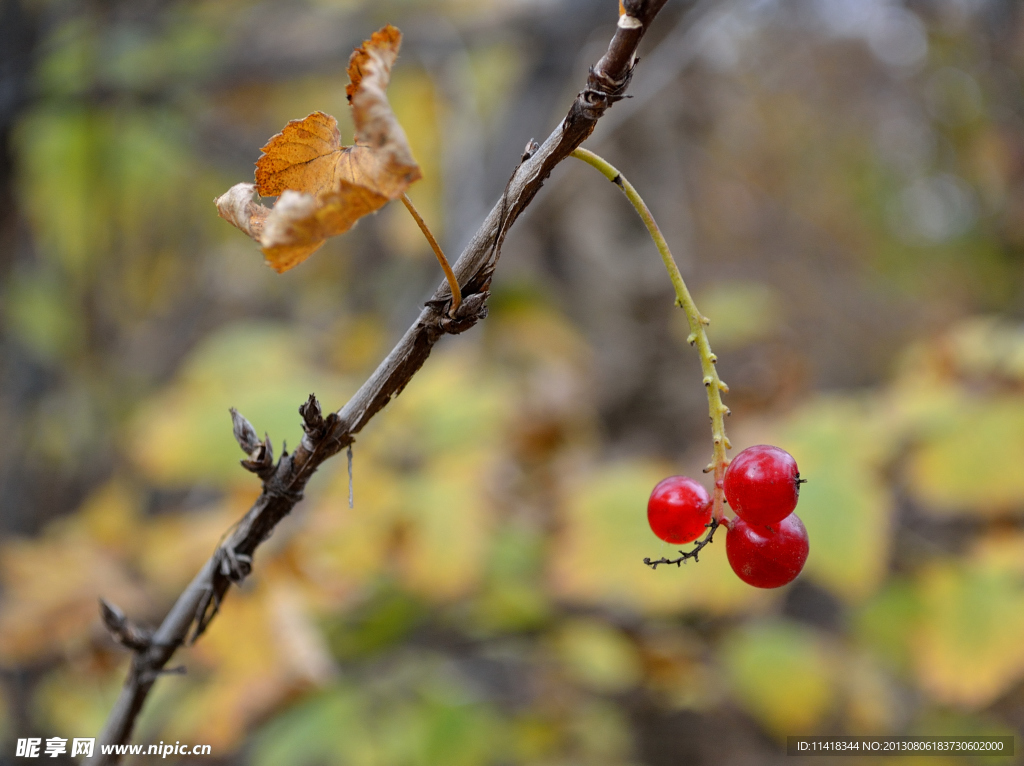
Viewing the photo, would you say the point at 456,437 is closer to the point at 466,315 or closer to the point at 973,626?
the point at 973,626

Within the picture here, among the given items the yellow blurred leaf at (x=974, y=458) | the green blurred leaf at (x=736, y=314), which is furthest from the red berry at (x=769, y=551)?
the green blurred leaf at (x=736, y=314)

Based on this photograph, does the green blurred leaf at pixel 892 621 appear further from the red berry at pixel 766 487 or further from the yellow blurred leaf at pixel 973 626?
the red berry at pixel 766 487

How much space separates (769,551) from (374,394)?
0.32m

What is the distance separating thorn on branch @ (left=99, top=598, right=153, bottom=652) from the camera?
0.63 m

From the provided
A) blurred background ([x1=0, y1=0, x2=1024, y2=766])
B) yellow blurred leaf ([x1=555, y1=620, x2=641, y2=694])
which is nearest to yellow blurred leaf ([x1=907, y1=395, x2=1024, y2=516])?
blurred background ([x1=0, y1=0, x2=1024, y2=766])

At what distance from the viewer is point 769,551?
562 millimetres

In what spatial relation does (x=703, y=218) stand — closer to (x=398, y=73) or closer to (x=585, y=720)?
(x=398, y=73)

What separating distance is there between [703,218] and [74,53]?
5585mm

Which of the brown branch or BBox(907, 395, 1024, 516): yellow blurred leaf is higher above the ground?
BBox(907, 395, 1024, 516): yellow blurred leaf

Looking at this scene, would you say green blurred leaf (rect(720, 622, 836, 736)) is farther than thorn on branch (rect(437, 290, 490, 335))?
Yes

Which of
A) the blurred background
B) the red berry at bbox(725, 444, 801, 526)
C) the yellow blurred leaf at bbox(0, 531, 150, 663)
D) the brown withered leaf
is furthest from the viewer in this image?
the blurred background

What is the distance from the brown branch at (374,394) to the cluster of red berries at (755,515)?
0.23m

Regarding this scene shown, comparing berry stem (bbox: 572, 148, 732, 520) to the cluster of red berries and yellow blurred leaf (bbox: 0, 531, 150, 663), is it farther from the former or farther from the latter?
yellow blurred leaf (bbox: 0, 531, 150, 663)

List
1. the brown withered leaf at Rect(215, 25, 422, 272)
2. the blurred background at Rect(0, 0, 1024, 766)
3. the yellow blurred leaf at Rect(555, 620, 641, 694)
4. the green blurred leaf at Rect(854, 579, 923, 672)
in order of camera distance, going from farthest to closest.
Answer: the yellow blurred leaf at Rect(555, 620, 641, 694)
the green blurred leaf at Rect(854, 579, 923, 672)
the blurred background at Rect(0, 0, 1024, 766)
the brown withered leaf at Rect(215, 25, 422, 272)
